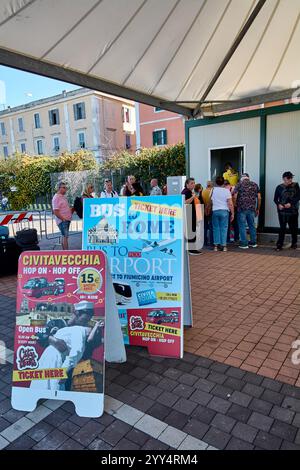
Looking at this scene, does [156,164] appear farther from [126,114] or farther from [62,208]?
[126,114]

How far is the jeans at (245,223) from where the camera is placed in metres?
7.77

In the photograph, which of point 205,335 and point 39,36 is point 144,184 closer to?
point 39,36

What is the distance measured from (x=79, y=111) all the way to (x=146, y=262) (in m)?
37.2

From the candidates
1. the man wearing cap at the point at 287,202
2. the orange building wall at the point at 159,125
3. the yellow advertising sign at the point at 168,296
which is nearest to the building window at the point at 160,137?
the orange building wall at the point at 159,125

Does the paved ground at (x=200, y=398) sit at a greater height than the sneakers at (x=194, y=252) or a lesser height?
lesser

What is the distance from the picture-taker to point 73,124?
1473 inches

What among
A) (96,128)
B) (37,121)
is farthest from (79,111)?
(37,121)

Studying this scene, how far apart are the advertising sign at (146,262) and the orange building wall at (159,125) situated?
92.0ft

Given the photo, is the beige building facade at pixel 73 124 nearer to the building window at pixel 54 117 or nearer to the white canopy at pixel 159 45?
the building window at pixel 54 117

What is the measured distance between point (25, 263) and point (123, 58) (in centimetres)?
477

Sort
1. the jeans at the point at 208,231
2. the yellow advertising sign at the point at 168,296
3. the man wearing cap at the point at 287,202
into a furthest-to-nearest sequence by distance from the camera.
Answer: the jeans at the point at 208,231
the man wearing cap at the point at 287,202
the yellow advertising sign at the point at 168,296

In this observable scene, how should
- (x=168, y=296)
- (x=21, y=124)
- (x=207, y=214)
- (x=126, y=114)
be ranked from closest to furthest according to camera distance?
(x=168, y=296) < (x=207, y=214) < (x=126, y=114) < (x=21, y=124)

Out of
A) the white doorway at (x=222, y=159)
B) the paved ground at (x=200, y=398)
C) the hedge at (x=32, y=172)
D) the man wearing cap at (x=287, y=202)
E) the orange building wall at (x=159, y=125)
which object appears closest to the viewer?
the paved ground at (x=200, y=398)
